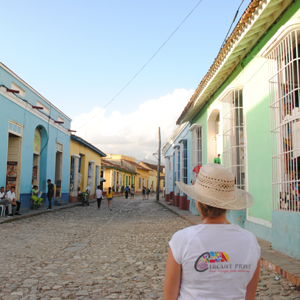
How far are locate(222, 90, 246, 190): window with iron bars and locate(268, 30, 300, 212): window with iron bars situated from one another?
2383 millimetres

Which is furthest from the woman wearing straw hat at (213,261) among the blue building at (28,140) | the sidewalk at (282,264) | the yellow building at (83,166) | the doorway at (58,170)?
the yellow building at (83,166)

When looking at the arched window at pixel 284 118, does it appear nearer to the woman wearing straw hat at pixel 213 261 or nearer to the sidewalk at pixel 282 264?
the sidewalk at pixel 282 264

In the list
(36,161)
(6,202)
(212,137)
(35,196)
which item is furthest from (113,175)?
(212,137)

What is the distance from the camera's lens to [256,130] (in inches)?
287

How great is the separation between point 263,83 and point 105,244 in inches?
181

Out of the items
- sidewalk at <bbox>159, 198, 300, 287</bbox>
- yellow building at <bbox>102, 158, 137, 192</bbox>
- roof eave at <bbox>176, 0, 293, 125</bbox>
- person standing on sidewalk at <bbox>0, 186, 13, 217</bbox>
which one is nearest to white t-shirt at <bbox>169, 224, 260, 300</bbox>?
sidewalk at <bbox>159, 198, 300, 287</bbox>

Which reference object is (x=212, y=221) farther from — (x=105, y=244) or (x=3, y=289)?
(x=105, y=244)

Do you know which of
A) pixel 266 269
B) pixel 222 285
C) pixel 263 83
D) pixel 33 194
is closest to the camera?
pixel 222 285

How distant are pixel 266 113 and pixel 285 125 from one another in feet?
3.69

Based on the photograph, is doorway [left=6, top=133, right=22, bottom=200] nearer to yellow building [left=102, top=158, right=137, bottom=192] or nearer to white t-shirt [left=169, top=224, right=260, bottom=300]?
white t-shirt [left=169, top=224, right=260, bottom=300]

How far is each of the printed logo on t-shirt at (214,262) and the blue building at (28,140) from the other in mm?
12223

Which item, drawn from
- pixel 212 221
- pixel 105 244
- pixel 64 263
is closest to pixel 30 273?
pixel 64 263

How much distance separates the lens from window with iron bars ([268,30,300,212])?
17.6ft

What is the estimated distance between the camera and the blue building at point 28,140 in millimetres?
12852
